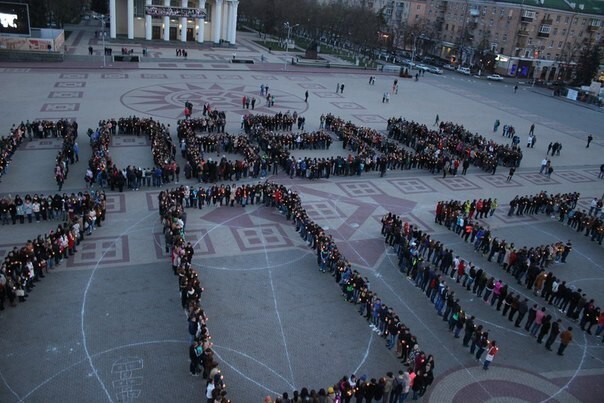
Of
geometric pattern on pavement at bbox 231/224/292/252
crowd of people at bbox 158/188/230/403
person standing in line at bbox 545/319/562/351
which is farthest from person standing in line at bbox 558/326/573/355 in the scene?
crowd of people at bbox 158/188/230/403

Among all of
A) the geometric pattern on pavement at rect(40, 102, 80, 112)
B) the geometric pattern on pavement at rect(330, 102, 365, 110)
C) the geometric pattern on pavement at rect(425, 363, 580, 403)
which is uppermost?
the geometric pattern on pavement at rect(330, 102, 365, 110)

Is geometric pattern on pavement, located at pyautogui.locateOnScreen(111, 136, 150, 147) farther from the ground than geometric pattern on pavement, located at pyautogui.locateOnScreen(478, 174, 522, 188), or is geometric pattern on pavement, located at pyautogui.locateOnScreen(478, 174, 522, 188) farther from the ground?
geometric pattern on pavement, located at pyautogui.locateOnScreen(478, 174, 522, 188)

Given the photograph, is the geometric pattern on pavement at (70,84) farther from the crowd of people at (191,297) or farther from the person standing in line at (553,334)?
the person standing in line at (553,334)

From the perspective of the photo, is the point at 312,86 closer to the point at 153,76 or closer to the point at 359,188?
the point at 153,76

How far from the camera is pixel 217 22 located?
252 feet

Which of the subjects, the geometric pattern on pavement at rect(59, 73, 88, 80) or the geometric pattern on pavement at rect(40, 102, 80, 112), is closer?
the geometric pattern on pavement at rect(40, 102, 80, 112)

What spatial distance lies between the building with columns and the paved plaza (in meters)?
39.0

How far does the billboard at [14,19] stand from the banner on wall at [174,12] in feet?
67.3

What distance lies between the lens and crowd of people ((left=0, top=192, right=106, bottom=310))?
1648 centimetres

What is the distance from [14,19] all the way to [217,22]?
30.1 metres

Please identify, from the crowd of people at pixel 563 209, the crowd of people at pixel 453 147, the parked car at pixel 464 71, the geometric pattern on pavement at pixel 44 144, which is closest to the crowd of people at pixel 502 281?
the crowd of people at pixel 563 209

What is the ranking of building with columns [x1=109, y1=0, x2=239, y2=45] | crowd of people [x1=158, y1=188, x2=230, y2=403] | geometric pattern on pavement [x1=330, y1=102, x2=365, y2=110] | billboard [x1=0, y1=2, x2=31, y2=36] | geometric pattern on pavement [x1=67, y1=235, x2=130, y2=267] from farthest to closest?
building with columns [x1=109, y1=0, x2=239, y2=45] → billboard [x1=0, y1=2, x2=31, y2=36] → geometric pattern on pavement [x1=330, y1=102, x2=365, y2=110] → geometric pattern on pavement [x1=67, y1=235, x2=130, y2=267] → crowd of people [x1=158, y1=188, x2=230, y2=403]

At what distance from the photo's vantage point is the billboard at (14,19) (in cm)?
5309

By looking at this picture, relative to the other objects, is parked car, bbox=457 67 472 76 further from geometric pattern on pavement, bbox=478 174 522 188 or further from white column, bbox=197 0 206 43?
geometric pattern on pavement, bbox=478 174 522 188
